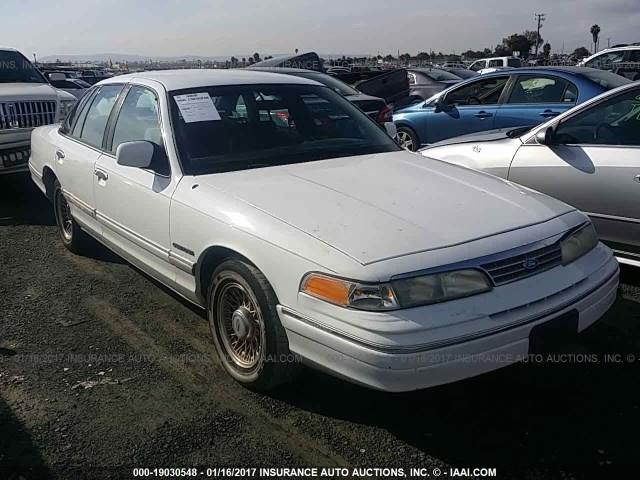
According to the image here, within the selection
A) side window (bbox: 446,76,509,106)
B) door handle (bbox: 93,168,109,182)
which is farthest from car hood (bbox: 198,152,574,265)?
side window (bbox: 446,76,509,106)

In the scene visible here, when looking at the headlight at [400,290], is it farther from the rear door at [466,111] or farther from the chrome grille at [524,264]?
the rear door at [466,111]

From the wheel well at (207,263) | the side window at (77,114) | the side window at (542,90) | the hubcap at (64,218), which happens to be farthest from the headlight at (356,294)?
the side window at (542,90)

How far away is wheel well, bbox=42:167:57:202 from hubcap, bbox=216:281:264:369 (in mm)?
3043

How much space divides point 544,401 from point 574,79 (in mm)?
5307

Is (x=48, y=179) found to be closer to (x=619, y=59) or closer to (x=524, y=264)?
(x=524, y=264)

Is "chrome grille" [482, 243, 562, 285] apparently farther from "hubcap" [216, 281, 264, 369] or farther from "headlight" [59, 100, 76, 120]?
"headlight" [59, 100, 76, 120]

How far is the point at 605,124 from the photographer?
Result: 468cm

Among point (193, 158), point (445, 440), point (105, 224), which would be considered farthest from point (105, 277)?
point (445, 440)

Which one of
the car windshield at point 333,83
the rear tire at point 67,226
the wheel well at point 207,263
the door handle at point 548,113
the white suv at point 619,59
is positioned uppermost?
the white suv at point 619,59

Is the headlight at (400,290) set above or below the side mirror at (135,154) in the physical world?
below

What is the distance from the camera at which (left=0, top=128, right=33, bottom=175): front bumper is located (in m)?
7.26

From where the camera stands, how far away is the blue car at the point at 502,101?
726cm

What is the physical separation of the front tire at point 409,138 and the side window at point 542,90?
1.74 metres

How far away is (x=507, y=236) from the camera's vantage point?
9.11ft
